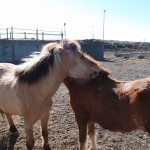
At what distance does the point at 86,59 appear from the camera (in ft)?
11.7

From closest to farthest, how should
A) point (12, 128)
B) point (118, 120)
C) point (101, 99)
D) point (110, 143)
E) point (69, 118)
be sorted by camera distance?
point (118, 120)
point (101, 99)
point (110, 143)
point (12, 128)
point (69, 118)

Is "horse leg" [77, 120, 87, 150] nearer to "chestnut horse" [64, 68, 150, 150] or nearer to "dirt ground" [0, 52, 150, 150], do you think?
"chestnut horse" [64, 68, 150, 150]

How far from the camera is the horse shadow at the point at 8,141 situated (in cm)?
419

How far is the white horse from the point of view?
3498mm

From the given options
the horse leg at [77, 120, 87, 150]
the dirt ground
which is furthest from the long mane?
the dirt ground

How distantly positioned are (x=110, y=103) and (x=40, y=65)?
122 cm

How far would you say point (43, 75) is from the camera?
3.56m

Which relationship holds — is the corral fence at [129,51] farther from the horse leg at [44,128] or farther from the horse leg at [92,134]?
the horse leg at [44,128]

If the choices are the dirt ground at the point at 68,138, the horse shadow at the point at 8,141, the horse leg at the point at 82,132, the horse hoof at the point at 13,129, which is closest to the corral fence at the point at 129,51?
the dirt ground at the point at 68,138

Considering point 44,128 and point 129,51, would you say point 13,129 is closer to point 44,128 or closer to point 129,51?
point 44,128

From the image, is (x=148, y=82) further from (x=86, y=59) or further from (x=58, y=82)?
(x=58, y=82)

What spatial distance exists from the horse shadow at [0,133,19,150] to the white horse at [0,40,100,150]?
24.5 inches

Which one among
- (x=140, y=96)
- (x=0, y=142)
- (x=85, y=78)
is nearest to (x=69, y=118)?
(x=0, y=142)

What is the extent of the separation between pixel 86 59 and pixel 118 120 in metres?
1.08
